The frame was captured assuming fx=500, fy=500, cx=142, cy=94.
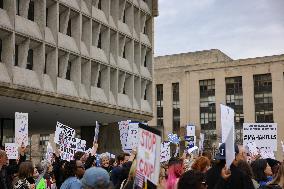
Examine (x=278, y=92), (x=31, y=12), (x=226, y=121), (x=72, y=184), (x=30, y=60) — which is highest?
(x=31, y=12)

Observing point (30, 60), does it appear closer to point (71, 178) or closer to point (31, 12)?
point (31, 12)

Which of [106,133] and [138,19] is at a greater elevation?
[138,19]

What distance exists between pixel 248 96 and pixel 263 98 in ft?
7.05

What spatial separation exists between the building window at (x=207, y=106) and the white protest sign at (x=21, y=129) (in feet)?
189

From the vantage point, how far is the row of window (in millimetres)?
70562

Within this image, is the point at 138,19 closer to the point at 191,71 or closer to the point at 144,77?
the point at 144,77

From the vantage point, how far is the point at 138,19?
40406 millimetres

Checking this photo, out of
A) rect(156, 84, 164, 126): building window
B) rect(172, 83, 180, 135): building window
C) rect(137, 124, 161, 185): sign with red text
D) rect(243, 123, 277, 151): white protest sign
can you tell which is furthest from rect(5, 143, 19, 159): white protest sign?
rect(156, 84, 164, 126): building window

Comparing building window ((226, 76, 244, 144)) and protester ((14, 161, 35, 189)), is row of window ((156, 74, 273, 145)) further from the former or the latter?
protester ((14, 161, 35, 189))

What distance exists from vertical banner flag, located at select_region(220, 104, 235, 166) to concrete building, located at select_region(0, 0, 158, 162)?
21.1 m

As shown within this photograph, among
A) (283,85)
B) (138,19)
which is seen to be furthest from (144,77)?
(283,85)

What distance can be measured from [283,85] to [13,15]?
162 feet

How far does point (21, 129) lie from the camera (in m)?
16.8

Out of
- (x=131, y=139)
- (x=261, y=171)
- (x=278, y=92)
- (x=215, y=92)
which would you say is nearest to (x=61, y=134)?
(x=131, y=139)
